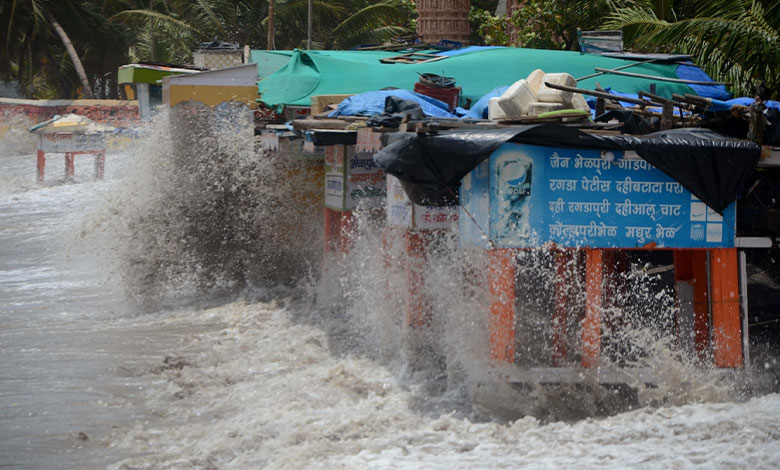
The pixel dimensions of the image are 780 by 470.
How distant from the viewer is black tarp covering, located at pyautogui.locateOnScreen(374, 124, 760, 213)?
627 centimetres

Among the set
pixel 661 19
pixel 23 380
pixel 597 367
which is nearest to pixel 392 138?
pixel 597 367

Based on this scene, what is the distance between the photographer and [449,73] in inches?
471

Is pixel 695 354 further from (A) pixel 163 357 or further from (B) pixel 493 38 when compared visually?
(B) pixel 493 38

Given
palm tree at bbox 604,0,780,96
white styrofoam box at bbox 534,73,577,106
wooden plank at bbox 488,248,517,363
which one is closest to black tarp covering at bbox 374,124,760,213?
wooden plank at bbox 488,248,517,363

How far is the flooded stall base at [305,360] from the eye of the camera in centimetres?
611

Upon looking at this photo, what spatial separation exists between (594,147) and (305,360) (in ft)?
11.5

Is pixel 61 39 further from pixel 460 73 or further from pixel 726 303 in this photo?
pixel 726 303

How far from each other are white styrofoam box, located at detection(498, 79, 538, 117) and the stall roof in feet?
11.1

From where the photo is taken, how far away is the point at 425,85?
1007cm

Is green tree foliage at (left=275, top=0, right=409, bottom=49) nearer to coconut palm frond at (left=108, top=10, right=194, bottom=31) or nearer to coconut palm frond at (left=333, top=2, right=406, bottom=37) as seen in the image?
coconut palm frond at (left=333, top=2, right=406, bottom=37)

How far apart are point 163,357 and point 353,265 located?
6.71 ft

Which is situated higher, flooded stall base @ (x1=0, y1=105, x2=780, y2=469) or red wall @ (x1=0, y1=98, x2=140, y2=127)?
red wall @ (x1=0, y1=98, x2=140, y2=127)

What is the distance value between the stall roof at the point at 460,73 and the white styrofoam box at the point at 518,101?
3.38 m

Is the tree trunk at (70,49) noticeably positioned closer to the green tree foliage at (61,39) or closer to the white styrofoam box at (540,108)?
the green tree foliage at (61,39)
